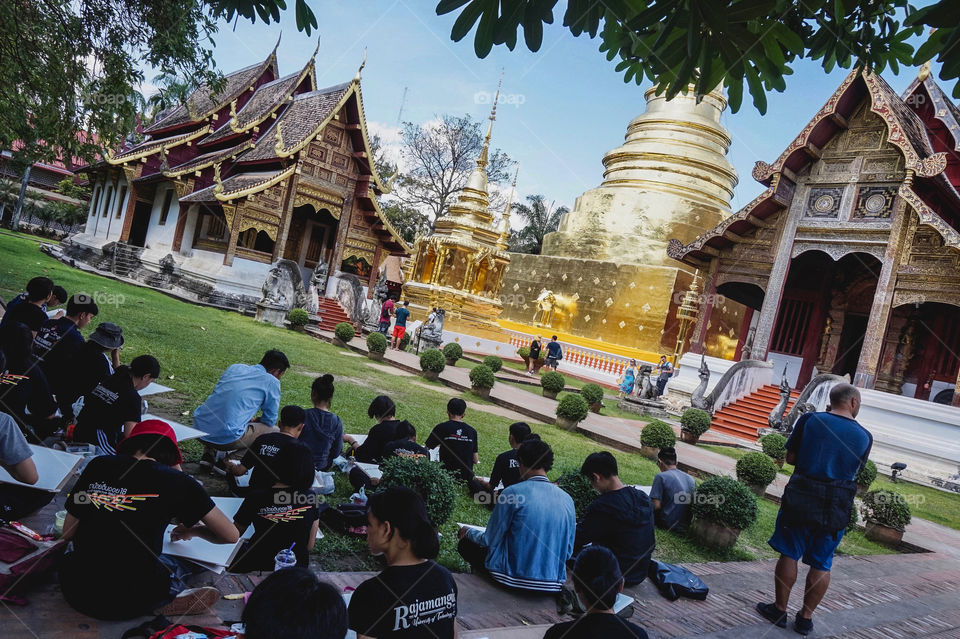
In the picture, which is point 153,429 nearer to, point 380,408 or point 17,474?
point 17,474

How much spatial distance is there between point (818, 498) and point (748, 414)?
42.7ft

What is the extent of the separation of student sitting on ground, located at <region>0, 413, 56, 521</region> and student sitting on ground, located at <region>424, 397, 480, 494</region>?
3386 mm

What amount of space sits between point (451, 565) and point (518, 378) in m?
14.8

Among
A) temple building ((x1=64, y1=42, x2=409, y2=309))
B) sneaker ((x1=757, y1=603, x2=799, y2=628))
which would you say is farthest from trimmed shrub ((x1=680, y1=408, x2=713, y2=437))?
temple building ((x1=64, y1=42, x2=409, y2=309))

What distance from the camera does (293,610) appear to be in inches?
78.4

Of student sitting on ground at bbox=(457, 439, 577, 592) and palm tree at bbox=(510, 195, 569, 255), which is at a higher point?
palm tree at bbox=(510, 195, 569, 255)

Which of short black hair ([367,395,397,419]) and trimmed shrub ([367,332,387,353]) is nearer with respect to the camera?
short black hair ([367,395,397,419])

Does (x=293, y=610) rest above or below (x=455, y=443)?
above

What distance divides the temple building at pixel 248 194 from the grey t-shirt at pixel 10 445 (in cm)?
1841

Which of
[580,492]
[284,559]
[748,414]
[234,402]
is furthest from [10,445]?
[748,414]

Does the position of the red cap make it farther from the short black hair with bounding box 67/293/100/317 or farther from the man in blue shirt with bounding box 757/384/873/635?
the man in blue shirt with bounding box 757/384/873/635

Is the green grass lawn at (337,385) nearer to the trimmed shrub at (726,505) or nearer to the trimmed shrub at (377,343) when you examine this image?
the trimmed shrub at (726,505)

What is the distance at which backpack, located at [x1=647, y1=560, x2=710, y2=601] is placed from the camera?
16.2 feet

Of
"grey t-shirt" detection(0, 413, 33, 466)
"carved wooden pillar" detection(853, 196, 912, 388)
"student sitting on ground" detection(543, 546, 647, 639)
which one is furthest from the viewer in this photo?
"carved wooden pillar" detection(853, 196, 912, 388)
